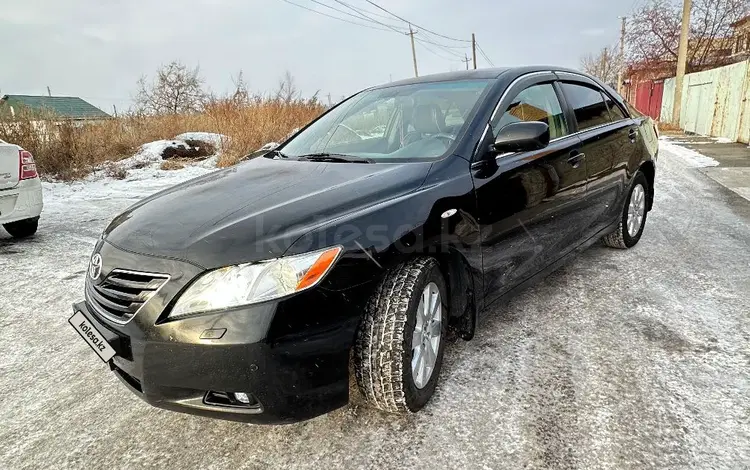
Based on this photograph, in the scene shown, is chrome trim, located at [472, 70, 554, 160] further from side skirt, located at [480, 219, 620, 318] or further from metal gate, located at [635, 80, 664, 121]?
metal gate, located at [635, 80, 664, 121]

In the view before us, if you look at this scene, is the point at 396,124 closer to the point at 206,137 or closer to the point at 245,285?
the point at 245,285

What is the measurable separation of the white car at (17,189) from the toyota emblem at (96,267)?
3635 millimetres

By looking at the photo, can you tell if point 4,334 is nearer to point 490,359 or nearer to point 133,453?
point 133,453

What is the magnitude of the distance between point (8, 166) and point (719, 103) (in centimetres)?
1681

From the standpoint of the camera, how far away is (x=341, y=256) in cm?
180

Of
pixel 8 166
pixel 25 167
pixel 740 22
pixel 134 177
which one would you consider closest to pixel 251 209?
pixel 8 166

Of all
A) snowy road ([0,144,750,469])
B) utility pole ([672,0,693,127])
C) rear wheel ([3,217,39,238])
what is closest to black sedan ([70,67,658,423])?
snowy road ([0,144,750,469])

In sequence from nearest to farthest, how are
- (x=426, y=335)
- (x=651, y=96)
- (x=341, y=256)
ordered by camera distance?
(x=341, y=256)
(x=426, y=335)
(x=651, y=96)

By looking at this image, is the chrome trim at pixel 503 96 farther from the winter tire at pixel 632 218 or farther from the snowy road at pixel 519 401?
the winter tire at pixel 632 218

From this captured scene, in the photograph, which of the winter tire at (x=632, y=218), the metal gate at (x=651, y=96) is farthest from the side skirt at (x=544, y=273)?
the metal gate at (x=651, y=96)

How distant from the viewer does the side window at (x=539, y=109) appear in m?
2.88

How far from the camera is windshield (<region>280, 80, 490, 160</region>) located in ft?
8.66

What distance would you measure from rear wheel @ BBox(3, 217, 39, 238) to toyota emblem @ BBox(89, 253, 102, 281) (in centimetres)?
415

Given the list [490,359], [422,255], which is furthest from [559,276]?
[422,255]
